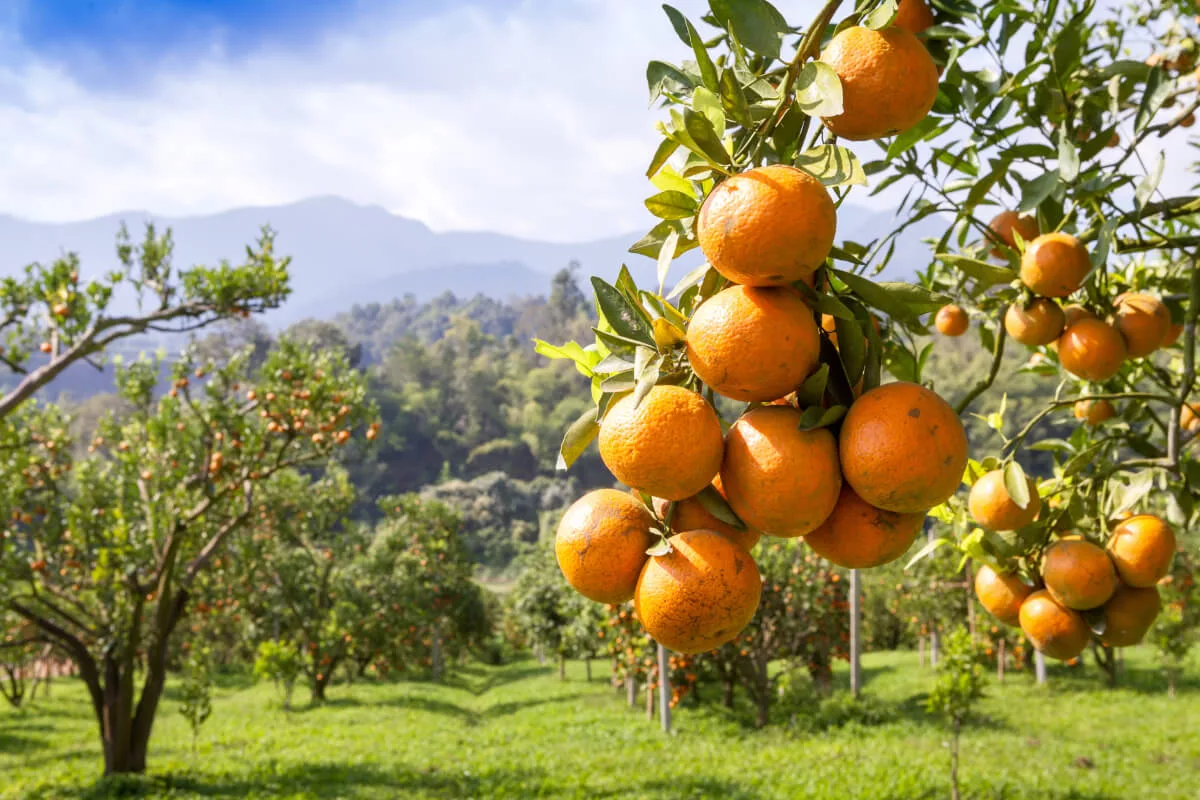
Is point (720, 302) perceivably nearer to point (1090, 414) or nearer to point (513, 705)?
point (1090, 414)

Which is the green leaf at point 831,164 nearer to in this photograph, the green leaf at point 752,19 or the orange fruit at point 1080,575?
the green leaf at point 752,19

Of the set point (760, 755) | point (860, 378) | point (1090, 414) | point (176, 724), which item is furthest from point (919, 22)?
point (176, 724)

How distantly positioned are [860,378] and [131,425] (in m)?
11.4

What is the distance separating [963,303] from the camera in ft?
6.03

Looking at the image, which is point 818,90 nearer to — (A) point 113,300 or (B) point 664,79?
(B) point 664,79

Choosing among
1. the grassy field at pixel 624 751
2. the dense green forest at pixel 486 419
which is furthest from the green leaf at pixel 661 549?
the dense green forest at pixel 486 419

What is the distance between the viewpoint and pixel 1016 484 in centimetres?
138

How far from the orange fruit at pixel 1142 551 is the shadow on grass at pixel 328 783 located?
28.6ft

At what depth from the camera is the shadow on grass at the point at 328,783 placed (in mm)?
8492

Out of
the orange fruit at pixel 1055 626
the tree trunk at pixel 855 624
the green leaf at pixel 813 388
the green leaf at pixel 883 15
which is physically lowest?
the tree trunk at pixel 855 624

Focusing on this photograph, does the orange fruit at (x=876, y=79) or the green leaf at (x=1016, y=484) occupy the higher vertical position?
the orange fruit at (x=876, y=79)

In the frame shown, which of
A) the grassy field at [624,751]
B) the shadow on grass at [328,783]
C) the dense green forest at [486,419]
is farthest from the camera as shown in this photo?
the dense green forest at [486,419]

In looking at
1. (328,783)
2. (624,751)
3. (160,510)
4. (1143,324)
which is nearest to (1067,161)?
(1143,324)

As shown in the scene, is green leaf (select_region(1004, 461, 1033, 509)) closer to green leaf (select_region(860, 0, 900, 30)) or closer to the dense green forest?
green leaf (select_region(860, 0, 900, 30))
